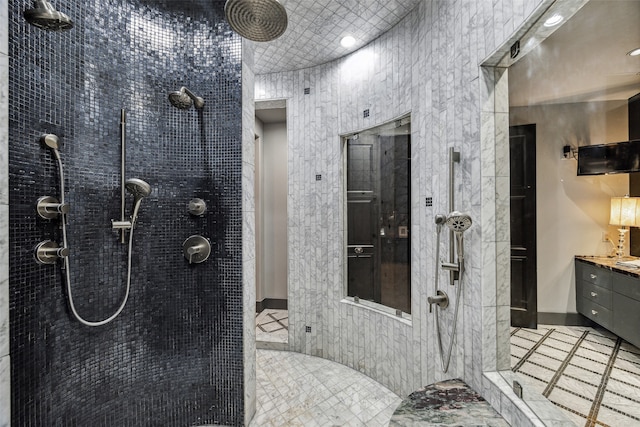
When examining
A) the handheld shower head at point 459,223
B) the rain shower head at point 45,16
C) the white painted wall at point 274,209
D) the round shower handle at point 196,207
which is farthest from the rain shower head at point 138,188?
the white painted wall at point 274,209

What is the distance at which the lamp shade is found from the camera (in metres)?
0.99

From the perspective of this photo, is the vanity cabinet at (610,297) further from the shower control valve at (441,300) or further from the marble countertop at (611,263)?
the shower control valve at (441,300)

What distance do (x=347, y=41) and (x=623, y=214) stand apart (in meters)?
2.33

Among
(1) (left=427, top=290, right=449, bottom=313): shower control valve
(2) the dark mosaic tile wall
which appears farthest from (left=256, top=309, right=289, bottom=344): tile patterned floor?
(1) (left=427, top=290, right=449, bottom=313): shower control valve

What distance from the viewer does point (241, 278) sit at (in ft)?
6.31

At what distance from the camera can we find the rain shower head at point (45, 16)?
1.18 m

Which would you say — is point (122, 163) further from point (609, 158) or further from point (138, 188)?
point (609, 158)

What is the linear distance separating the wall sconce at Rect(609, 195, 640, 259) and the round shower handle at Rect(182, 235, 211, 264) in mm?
2142

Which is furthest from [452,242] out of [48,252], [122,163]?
[48,252]

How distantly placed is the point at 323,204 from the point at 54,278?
2097 millimetres

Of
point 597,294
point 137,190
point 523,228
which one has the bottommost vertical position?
point 597,294

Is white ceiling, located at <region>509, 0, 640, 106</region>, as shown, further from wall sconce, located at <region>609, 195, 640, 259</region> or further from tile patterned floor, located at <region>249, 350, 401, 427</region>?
tile patterned floor, located at <region>249, 350, 401, 427</region>

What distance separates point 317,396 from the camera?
2.28 metres

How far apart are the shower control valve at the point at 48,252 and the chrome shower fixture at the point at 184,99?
105 centimetres
